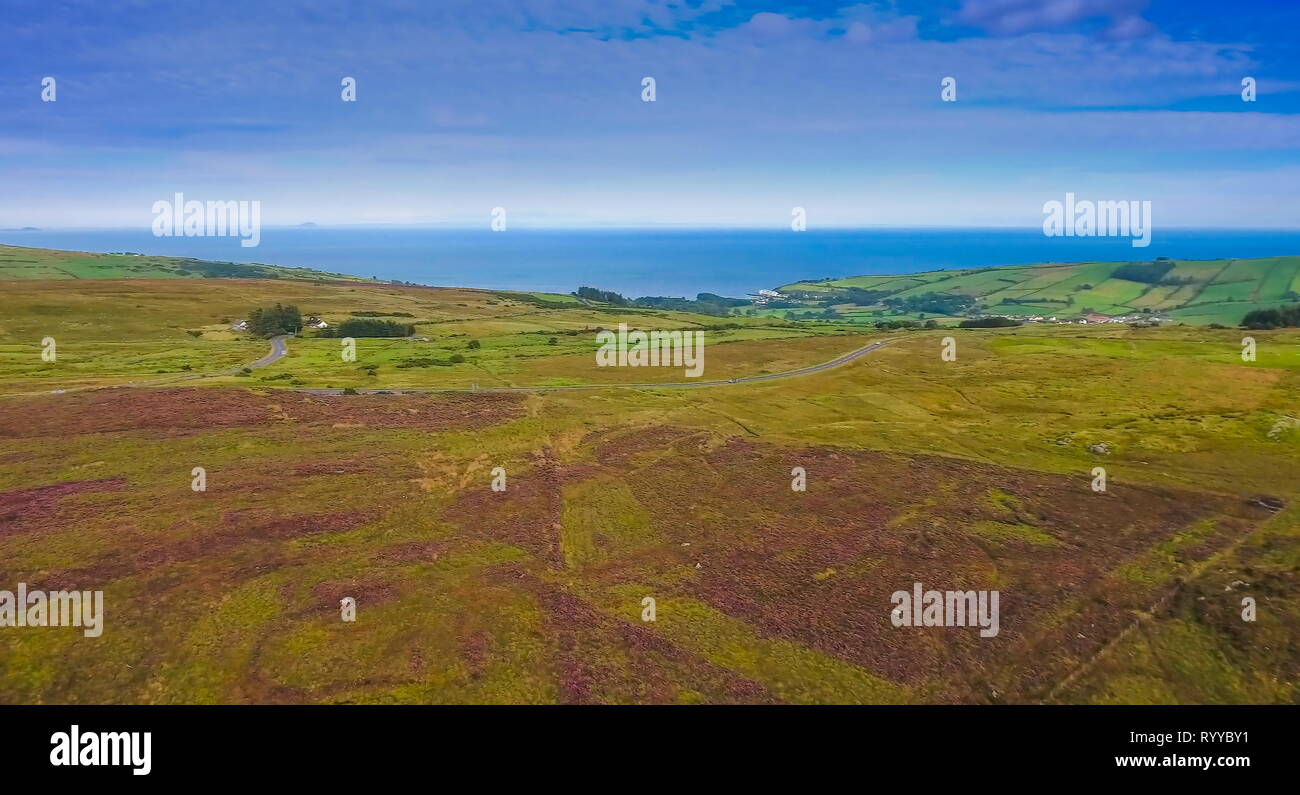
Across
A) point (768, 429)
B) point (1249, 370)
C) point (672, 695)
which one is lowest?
point (672, 695)

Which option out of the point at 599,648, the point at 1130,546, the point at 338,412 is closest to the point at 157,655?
the point at 599,648

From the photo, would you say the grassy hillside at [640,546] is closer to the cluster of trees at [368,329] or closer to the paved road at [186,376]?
the paved road at [186,376]

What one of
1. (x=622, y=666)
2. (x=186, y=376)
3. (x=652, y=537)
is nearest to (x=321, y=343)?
(x=186, y=376)

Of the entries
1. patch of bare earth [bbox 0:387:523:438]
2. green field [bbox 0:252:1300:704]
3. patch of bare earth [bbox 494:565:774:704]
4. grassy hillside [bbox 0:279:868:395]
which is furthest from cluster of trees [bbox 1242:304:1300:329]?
patch of bare earth [bbox 494:565:774:704]

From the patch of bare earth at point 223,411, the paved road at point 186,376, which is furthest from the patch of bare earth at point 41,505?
the paved road at point 186,376

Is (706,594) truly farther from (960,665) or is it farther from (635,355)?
(635,355)

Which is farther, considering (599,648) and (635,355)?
(635,355)
